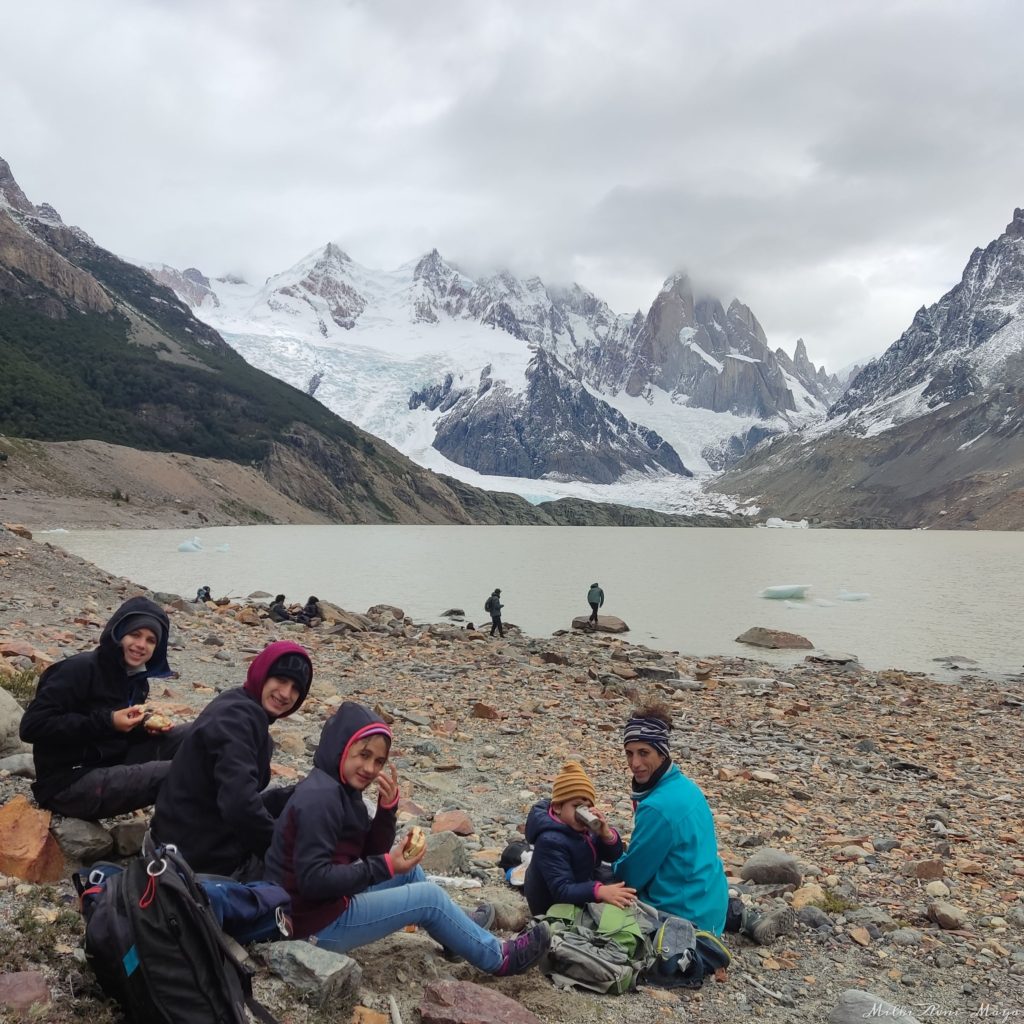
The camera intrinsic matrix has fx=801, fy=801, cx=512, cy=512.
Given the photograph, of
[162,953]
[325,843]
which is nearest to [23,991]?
[162,953]

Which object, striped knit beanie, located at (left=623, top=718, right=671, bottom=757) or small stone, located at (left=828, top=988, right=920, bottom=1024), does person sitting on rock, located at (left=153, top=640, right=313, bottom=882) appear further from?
small stone, located at (left=828, top=988, right=920, bottom=1024)

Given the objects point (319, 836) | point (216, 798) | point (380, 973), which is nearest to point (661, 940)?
point (380, 973)

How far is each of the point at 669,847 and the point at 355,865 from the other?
2071 mm

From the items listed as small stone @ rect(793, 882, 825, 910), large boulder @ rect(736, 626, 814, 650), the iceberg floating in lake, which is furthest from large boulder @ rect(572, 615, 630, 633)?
small stone @ rect(793, 882, 825, 910)

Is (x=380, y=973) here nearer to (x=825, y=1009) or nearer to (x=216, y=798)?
(x=216, y=798)

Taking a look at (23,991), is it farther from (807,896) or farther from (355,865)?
(807,896)

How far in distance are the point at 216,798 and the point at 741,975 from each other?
3.42 metres

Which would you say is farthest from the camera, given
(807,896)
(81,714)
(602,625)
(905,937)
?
(602,625)

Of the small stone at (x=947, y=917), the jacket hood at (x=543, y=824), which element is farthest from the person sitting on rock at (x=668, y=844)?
the small stone at (x=947, y=917)

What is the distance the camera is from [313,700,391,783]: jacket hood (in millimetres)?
4277

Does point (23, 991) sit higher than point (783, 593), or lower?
lower

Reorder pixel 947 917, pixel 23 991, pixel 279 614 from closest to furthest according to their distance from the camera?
pixel 23 991 < pixel 947 917 < pixel 279 614

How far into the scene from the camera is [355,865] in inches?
168

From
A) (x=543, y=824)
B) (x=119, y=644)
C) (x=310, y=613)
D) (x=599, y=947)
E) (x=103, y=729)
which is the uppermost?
(x=119, y=644)
